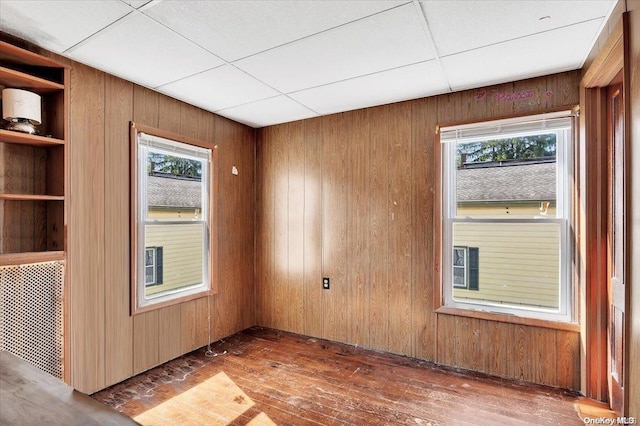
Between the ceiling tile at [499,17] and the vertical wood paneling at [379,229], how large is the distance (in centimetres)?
124

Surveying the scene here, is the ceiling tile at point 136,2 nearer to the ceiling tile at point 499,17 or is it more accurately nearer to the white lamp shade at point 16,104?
the white lamp shade at point 16,104

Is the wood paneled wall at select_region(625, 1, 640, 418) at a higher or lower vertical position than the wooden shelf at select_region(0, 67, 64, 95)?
lower

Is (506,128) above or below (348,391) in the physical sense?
above

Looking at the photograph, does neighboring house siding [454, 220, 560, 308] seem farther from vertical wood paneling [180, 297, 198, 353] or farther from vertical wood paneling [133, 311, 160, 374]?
vertical wood paneling [133, 311, 160, 374]

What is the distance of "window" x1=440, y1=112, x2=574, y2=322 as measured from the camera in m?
2.64

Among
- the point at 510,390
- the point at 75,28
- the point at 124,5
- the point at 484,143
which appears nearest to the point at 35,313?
the point at 75,28

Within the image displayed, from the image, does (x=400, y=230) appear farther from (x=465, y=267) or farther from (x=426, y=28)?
(x=426, y=28)

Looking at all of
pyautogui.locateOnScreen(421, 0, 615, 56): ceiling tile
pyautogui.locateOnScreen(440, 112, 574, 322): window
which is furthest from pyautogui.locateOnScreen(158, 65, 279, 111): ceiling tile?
pyautogui.locateOnScreen(440, 112, 574, 322): window

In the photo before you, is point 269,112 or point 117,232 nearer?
point 117,232

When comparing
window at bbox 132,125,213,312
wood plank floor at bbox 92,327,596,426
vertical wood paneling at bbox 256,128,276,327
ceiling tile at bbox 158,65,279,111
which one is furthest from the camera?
vertical wood paneling at bbox 256,128,276,327

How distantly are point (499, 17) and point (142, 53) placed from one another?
225 cm

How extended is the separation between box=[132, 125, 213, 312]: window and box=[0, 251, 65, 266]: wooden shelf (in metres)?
0.60

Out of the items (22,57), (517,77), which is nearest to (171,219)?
(22,57)

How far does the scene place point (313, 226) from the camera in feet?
12.3
